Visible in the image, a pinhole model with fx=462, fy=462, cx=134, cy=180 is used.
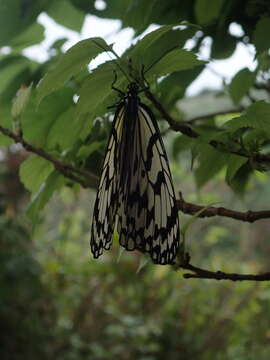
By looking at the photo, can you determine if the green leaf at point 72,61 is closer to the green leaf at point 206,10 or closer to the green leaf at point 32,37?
the green leaf at point 206,10

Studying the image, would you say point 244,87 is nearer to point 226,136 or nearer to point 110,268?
point 226,136

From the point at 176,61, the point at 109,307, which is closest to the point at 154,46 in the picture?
the point at 176,61

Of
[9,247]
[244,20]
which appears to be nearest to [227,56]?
[244,20]

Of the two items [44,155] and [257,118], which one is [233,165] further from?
[44,155]

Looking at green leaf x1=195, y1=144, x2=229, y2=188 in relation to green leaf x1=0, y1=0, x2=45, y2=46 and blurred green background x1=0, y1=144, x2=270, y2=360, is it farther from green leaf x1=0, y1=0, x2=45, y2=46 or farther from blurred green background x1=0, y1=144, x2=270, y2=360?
blurred green background x1=0, y1=144, x2=270, y2=360

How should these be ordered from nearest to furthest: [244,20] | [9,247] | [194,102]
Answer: [244,20], [9,247], [194,102]

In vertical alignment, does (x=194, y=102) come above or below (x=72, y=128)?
above
